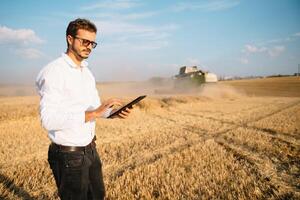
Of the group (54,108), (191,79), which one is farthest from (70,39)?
(191,79)

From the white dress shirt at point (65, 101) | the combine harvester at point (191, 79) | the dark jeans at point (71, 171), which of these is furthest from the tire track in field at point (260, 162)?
the combine harvester at point (191, 79)

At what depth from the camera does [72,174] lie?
2.84 metres

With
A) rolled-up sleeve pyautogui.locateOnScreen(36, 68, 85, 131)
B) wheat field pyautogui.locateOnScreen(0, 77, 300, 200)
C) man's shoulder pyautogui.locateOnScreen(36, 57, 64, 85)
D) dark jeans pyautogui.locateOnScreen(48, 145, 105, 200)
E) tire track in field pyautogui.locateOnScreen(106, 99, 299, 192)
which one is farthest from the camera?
tire track in field pyautogui.locateOnScreen(106, 99, 299, 192)

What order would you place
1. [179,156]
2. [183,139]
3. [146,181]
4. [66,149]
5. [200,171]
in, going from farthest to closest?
[183,139] → [179,156] → [200,171] → [146,181] → [66,149]

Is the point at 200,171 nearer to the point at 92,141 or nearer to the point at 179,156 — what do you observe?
the point at 179,156

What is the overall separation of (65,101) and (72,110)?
0.10 metres

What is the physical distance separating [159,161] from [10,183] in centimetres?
292

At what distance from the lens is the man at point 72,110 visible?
2592 millimetres

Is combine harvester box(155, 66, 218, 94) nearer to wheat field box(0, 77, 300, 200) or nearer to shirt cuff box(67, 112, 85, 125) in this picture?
wheat field box(0, 77, 300, 200)

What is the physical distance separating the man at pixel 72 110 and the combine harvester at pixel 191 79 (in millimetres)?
32743

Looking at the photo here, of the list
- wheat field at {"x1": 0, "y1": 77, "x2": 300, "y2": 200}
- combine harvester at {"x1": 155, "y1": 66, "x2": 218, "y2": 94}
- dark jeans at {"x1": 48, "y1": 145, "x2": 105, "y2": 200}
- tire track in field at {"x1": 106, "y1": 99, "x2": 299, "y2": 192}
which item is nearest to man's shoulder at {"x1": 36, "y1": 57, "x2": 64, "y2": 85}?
dark jeans at {"x1": 48, "y1": 145, "x2": 105, "y2": 200}

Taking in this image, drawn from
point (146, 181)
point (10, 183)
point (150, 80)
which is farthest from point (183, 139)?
point (150, 80)

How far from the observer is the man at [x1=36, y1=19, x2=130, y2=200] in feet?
8.50

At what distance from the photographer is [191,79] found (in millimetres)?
35906
